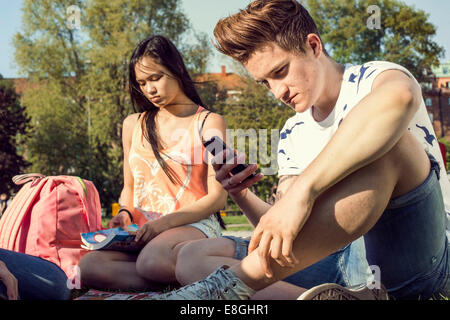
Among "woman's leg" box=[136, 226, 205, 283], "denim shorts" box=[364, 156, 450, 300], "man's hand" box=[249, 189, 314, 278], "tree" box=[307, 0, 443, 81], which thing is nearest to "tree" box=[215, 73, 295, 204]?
"tree" box=[307, 0, 443, 81]

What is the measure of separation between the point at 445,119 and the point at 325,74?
4396cm

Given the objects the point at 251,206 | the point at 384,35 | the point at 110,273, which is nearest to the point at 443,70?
the point at 384,35

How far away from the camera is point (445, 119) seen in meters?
42.0

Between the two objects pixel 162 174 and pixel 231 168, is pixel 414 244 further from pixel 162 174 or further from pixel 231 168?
pixel 162 174

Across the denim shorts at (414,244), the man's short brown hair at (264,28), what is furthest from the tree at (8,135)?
the denim shorts at (414,244)

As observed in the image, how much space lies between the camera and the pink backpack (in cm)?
323

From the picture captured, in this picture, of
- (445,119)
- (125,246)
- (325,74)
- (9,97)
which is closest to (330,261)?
(325,74)

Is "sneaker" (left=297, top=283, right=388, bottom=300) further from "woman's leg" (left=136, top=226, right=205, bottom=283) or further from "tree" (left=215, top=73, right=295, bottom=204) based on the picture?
"tree" (left=215, top=73, right=295, bottom=204)

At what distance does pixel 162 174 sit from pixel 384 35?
24516 mm

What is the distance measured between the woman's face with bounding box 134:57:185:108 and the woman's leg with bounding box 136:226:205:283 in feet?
2.91

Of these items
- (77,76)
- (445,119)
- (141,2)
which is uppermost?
(141,2)

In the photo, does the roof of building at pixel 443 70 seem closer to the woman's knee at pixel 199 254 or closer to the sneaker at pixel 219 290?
the woman's knee at pixel 199 254
